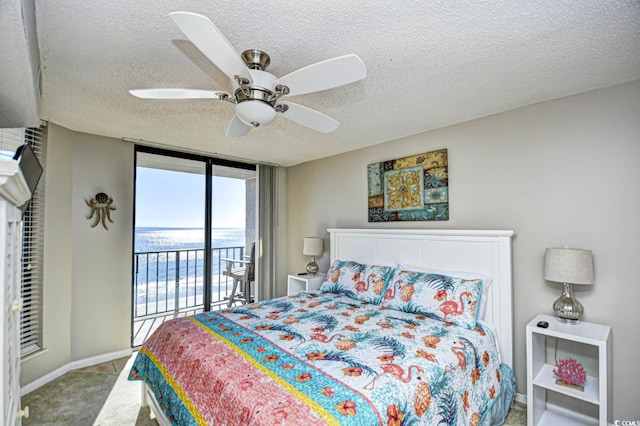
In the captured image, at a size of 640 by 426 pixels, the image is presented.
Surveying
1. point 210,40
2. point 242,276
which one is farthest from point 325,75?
point 242,276

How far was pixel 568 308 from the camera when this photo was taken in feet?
6.99

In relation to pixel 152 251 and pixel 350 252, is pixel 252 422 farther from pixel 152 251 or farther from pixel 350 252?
pixel 152 251

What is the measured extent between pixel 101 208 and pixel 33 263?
75 cm

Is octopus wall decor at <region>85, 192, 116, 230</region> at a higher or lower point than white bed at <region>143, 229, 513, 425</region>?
higher

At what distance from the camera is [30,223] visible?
2.80 meters

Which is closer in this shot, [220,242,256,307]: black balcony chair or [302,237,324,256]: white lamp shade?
[302,237,324,256]: white lamp shade

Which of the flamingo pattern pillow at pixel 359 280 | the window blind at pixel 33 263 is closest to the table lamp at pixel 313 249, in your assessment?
the flamingo pattern pillow at pixel 359 280

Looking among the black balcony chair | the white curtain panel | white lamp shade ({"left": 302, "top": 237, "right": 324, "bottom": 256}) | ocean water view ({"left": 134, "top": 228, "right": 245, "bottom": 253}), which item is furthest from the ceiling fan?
the black balcony chair

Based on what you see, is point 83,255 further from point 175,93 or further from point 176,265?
point 175,93

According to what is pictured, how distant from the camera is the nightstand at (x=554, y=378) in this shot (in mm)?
1833

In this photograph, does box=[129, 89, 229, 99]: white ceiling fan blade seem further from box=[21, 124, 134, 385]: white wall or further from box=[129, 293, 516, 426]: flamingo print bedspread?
box=[21, 124, 134, 385]: white wall

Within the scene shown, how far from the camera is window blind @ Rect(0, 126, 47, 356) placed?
276 cm

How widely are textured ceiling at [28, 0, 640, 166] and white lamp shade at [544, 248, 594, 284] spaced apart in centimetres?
117

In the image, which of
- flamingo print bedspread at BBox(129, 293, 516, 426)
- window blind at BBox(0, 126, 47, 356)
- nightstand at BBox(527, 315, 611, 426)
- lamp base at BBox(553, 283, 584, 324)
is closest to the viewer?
flamingo print bedspread at BBox(129, 293, 516, 426)
